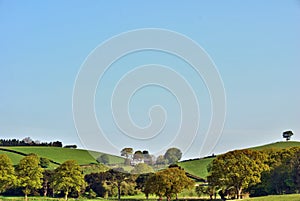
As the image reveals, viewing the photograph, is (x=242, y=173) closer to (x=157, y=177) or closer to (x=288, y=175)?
(x=288, y=175)

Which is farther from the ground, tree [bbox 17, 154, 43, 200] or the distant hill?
the distant hill

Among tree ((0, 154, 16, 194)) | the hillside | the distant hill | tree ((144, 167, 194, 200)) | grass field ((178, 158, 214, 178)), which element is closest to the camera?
tree ((144, 167, 194, 200))

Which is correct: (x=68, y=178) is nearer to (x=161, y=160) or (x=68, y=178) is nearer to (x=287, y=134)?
(x=161, y=160)

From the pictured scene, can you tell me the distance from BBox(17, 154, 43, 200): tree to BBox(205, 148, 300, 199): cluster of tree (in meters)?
25.8

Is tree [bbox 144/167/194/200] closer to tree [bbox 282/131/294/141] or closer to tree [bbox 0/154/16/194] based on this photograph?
tree [bbox 0/154/16/194]

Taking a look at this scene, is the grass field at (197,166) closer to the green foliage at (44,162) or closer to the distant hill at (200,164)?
the distant hill at (200,164)

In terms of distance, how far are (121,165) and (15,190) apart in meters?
22.0

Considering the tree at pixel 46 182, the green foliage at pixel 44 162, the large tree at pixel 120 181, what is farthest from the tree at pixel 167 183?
the green foliage at pixel 44 162

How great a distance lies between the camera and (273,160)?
5994 centimetres

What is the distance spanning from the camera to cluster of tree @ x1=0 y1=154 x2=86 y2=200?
66875 millimetres

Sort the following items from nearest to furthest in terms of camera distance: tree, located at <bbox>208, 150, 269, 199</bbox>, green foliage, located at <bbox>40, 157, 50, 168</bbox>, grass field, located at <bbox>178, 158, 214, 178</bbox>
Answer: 1. tree, located at <bbox>208, 150, 269, 199</bbox>
2. green foliage, located at <bbox>40, 157, 50, 168</bbox>
3. grass field, located at <bbox>178, 158, 214, 178</bbox>

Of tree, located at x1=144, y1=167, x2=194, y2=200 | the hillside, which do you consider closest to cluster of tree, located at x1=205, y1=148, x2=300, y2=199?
tree, located at x1=144, y1=167, x2=194, y2=200

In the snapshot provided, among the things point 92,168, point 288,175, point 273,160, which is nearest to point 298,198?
point 288,175

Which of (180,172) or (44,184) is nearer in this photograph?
(180,172)
